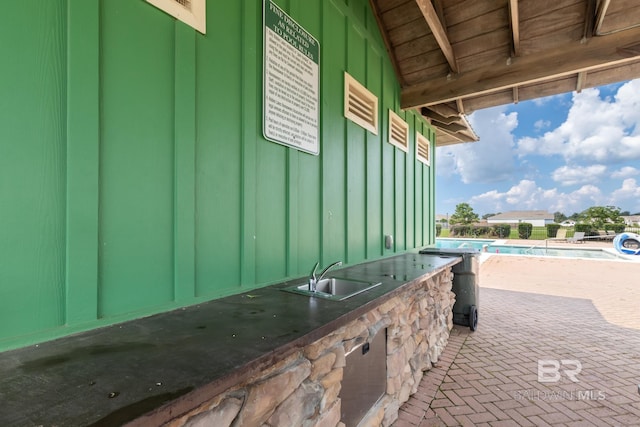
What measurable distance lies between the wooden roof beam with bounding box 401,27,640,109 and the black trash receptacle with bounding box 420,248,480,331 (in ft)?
7.85

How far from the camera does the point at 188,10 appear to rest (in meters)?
1.70

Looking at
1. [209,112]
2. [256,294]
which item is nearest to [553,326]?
[256,294]

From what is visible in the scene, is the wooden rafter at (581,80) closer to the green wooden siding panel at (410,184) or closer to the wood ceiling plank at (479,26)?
the wood ceiling plank at (479,26)

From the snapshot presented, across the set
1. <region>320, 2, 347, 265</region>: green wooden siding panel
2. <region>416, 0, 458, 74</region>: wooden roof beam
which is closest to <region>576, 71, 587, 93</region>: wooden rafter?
<region>416, 0, 458, 74</region>: wooden roof beam

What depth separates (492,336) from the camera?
14.2 feet

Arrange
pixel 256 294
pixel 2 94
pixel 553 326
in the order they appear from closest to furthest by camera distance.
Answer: pixel 2 94 → pixel 256 294 → pixel 553 326

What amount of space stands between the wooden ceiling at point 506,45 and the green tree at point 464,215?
104ft

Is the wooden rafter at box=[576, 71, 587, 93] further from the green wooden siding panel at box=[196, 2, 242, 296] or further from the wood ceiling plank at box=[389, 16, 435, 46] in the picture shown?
the green wooden siding panel at box=[196, 2, 242, 296]

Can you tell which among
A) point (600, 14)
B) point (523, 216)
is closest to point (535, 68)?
point (600, 14)

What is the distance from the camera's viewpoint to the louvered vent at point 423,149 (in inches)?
210

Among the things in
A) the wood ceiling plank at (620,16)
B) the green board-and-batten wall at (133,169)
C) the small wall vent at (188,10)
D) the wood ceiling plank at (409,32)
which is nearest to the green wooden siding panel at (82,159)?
the green board-and-batten wall at (133,169)

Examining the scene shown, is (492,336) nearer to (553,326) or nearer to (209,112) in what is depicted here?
(553,326)

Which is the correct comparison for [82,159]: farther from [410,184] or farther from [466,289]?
[466,289]

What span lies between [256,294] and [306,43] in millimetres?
2158
